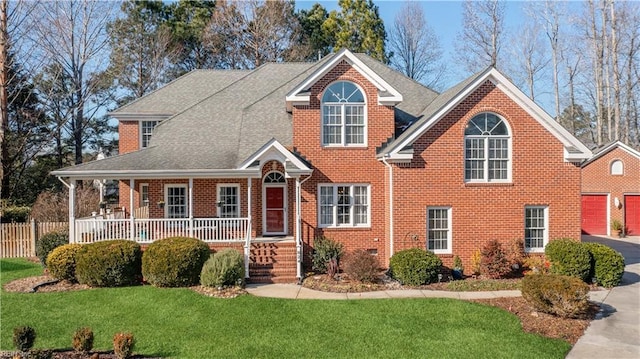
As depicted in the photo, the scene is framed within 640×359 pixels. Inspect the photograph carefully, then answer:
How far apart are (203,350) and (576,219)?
1326 cm

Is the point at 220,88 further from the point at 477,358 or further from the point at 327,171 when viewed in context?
the point at 477,358

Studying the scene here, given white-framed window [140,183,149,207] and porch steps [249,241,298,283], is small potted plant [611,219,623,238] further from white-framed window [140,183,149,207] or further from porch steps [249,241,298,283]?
white-framed window [140,183,149,207]

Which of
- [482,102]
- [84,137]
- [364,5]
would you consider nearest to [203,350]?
[482,102]

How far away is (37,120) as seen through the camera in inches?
1266

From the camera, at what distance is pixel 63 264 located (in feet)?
44.0

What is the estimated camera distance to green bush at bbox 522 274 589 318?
9938mm

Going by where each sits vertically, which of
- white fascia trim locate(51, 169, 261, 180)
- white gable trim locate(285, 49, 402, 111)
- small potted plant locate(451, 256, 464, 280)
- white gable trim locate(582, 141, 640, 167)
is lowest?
small potted plant locate(451, 256, 464, 280)

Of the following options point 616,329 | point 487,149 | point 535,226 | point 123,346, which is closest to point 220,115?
point 487,149

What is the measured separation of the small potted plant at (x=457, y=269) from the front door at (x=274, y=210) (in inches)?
264

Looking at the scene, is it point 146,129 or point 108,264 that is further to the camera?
point 146,129

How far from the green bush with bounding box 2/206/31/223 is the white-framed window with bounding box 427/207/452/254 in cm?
2001

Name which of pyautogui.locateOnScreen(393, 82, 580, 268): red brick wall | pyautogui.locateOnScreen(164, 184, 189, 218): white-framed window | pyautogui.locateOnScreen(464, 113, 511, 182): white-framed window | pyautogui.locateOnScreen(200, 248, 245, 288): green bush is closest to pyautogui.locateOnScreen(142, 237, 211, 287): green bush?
pyautogui.locateOnScreen(200, 248, 245, 288): green bush

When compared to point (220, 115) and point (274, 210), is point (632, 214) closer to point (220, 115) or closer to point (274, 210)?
point (274, 210)

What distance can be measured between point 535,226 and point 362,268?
6.65 meters
